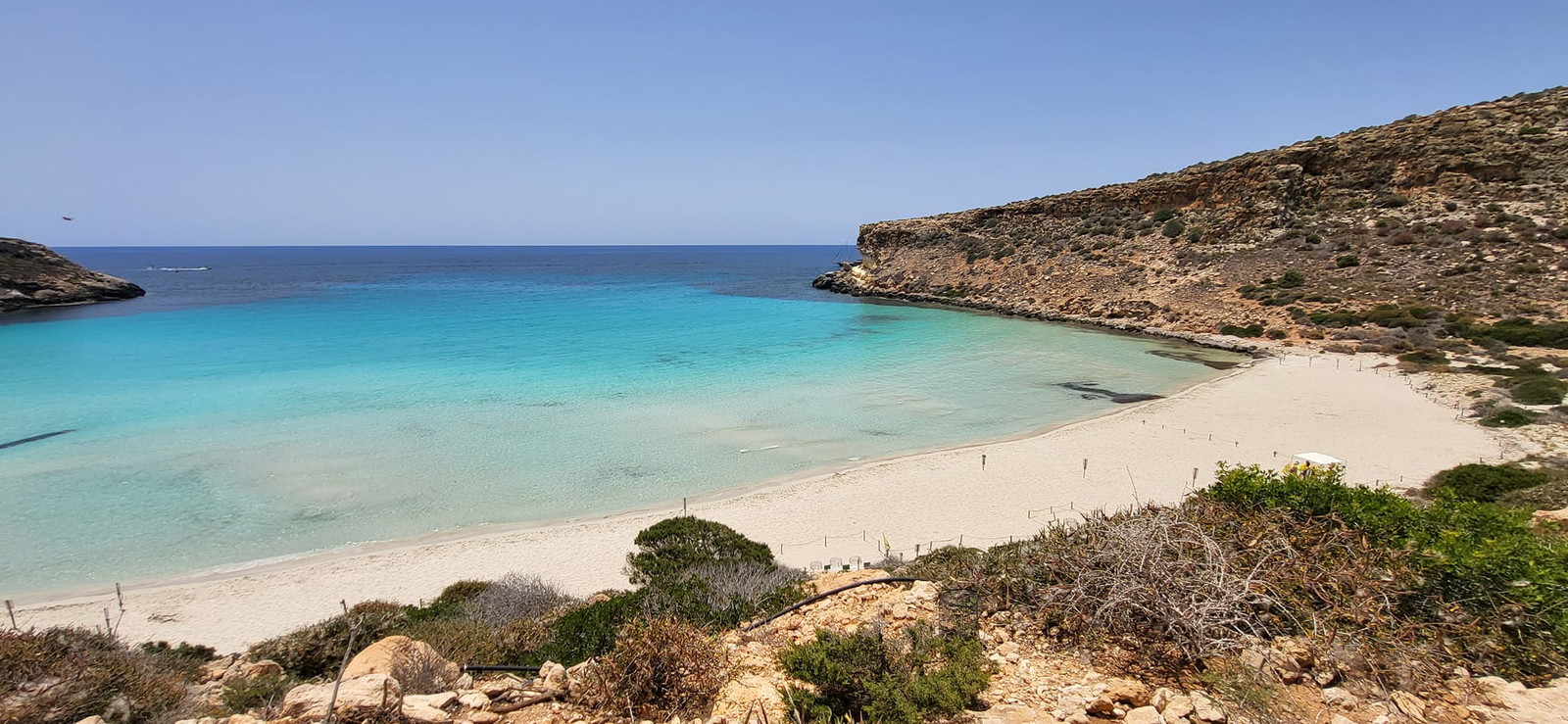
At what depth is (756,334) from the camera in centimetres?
3912

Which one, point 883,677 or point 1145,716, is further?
point 883,677

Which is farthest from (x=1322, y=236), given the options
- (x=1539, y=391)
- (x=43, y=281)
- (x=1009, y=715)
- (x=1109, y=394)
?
(x=43, y=281)

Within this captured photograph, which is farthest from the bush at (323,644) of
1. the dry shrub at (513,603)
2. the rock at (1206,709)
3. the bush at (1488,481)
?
the bush at (1488,481)

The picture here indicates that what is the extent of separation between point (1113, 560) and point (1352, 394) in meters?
21.8

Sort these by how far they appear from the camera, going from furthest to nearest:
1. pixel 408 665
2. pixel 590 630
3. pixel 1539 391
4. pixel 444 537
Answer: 1. pixel 1539 391
2. pixel 444 537
3. pixel 590 630
4. pixel 408 665

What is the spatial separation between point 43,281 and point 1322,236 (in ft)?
321

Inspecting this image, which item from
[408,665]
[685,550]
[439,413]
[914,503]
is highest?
[408,665]

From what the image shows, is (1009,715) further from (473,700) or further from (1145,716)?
(473,700)

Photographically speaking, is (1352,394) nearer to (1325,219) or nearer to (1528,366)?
(1528,366)

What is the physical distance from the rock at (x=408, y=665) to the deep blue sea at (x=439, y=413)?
8777 mm

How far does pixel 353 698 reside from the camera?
3791mm

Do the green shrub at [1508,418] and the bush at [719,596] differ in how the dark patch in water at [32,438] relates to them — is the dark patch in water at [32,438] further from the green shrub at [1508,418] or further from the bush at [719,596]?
the green shrub at [1508,418]

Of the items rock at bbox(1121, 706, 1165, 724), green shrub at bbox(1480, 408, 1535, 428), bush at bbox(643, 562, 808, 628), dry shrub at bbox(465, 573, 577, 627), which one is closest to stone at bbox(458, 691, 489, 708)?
bush at bbox(643, 562, 808, 628)

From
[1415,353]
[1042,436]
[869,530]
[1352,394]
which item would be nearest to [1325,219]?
[1415,353]
